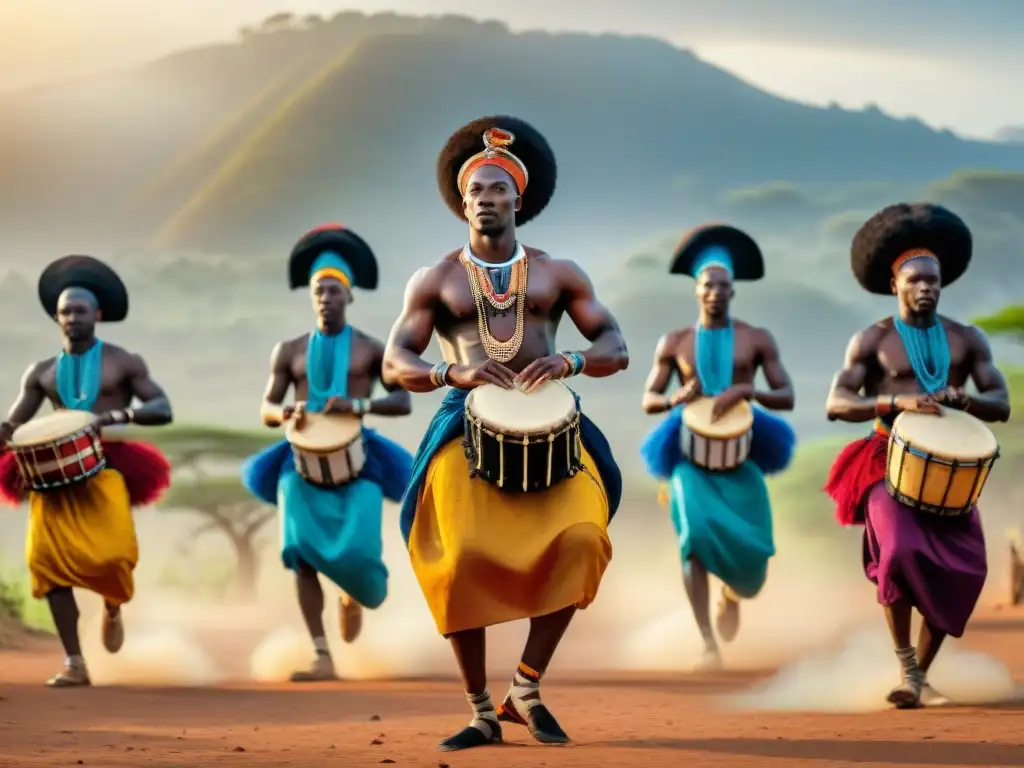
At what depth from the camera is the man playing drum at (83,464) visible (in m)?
10.7

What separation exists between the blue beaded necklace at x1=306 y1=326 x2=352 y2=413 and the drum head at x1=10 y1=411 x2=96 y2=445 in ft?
4.48

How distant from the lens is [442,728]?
7.96 meters

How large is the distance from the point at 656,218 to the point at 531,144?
59637 millimetres

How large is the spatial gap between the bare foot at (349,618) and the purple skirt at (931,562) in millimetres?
4214


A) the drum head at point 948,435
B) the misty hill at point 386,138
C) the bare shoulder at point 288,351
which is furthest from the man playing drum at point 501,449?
the misty hill at point 386,138

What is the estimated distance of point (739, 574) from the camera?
38.4ft

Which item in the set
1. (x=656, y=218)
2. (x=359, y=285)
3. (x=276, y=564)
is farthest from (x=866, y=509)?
(x=656, y=218)

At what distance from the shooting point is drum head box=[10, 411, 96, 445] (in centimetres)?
1034

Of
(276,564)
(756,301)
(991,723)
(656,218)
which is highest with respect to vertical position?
(656,218)

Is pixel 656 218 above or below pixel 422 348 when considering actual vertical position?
above

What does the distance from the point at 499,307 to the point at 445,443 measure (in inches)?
22.0

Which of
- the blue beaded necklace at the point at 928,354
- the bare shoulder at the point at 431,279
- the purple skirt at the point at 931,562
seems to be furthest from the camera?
the blue beaded necklace at the point at 928,354

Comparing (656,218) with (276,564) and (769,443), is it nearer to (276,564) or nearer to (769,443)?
(276,564)

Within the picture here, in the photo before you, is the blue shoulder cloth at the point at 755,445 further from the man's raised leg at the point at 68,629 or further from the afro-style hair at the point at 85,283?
the man's raised leg at the point at 68,629
